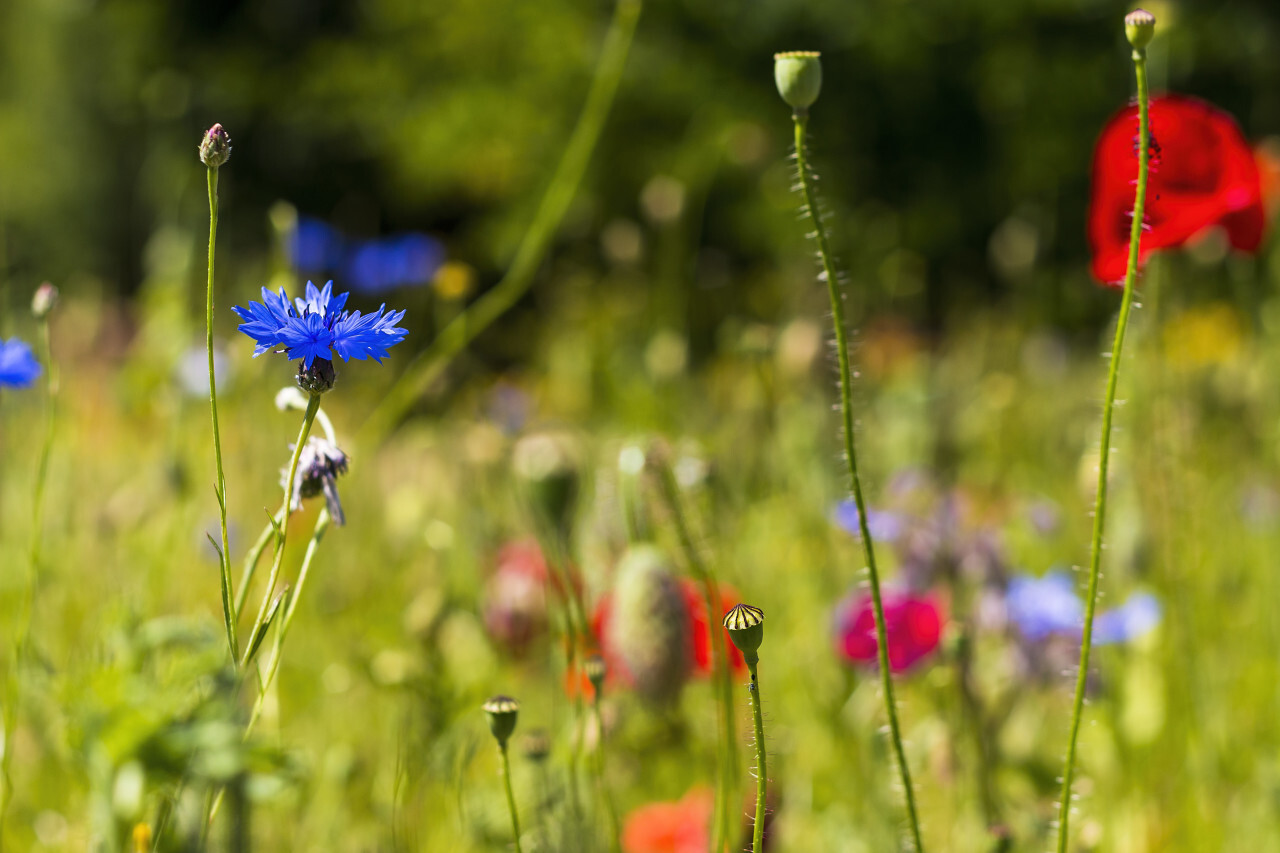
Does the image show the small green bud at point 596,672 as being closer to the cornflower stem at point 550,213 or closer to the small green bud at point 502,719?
the small green bud at point 502,719

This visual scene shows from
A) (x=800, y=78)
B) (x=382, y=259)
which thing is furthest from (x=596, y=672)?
(x=382, y=259)

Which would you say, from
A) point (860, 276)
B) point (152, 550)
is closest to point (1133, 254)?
point (152, 550)

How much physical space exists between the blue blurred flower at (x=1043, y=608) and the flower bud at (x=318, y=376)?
2.11 ft

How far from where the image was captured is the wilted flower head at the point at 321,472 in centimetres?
49

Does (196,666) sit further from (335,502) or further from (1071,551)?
(1071,551)

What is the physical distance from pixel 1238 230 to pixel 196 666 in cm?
80

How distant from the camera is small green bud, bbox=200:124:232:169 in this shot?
16.2 inches

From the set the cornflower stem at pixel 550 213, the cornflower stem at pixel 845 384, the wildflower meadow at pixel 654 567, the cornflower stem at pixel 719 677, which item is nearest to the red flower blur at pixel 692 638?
the wildflower meadow at pixel 654 567

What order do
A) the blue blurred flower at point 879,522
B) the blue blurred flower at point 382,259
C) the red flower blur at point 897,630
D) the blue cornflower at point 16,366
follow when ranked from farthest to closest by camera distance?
the blue blurred flower at point 382,259, the blue blurred flower at point 879,522, the red flower blur at point 897,630, the blue cornflower at point 16,366

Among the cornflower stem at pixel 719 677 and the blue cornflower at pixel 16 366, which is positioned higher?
the blue cornflower at pixel 16 366

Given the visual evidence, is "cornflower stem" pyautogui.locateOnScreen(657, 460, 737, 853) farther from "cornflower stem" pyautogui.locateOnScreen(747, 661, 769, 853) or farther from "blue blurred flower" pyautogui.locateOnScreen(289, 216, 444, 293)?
"blue blurred flower" pyautogui.locateOnScreen(289, 216, 444, 293)

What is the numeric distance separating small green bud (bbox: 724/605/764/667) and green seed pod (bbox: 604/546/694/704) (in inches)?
12.8

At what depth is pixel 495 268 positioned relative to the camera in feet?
24.5

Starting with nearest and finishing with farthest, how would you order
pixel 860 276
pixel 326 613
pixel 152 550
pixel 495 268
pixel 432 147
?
pixel 152 550
pixel 326 613
pixel 860 276
pixel 432 147
pixel 495 268
